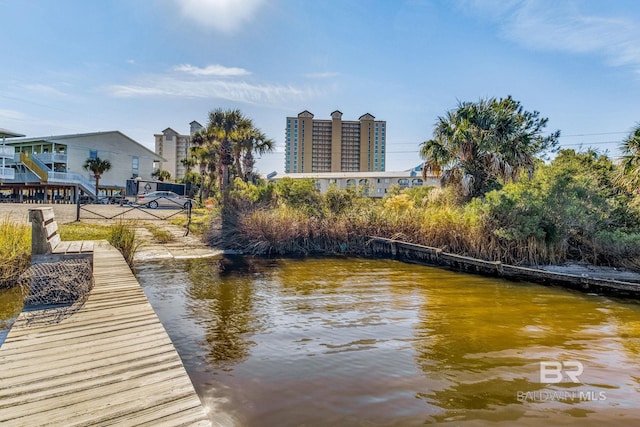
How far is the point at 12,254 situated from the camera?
739cm

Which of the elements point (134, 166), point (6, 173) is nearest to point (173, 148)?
point (134, 166)

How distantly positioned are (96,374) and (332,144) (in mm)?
86617

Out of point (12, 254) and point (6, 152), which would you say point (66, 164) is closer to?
point (6, 152)

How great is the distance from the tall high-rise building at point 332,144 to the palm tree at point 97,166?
159ft

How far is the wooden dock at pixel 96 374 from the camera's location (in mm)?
2115

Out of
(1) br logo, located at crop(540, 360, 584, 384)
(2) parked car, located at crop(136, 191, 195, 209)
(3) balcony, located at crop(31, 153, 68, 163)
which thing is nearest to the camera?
(1) br logo, located at crop(540, 360, 584, 384)

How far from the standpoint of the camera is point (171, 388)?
243cm

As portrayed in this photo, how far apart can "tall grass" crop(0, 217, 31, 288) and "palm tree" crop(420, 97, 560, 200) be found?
17650mm

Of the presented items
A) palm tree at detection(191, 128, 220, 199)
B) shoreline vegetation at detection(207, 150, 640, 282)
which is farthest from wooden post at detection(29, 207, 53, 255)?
palm tree at detection(191, 128, 220, 199)

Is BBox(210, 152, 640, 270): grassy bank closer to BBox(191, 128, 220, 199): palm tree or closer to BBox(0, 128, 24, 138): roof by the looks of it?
BBox(191, 128, 220, 199): palm tree

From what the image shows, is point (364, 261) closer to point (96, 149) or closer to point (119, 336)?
point (119, 336)

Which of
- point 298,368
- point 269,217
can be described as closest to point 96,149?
point 269,217

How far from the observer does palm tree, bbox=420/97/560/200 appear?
1869 centimetres

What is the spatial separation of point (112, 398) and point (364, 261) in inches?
456
